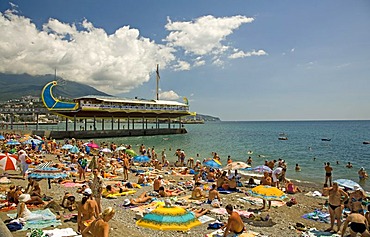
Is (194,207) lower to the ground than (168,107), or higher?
lower

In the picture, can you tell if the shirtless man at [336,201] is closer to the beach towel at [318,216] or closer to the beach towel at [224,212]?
the beach towel at [318,216]

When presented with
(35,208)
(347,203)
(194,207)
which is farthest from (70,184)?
(347,203)

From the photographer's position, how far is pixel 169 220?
22.1ft

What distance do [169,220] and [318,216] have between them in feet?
17.1

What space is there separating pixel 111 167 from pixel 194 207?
940 cm

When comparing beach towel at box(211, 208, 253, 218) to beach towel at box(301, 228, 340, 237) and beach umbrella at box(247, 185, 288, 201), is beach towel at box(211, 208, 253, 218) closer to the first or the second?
beach umbrella at box(247, 185, 288, 201)

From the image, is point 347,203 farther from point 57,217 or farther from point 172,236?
point 57,217

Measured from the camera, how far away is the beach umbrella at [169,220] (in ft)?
22.0

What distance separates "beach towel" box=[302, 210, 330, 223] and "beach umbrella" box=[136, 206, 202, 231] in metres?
4.28

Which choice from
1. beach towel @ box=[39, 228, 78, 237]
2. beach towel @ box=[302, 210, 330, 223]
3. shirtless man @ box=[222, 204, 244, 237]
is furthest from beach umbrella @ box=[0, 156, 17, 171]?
beach towel @ box=[302, 210, 330, 223]

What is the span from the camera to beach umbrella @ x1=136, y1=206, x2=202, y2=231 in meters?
6.70

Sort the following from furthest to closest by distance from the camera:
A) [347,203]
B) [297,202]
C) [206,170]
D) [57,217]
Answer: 1. [206,170]
2. [297,202]
3. [347,203]
4. [57,217]

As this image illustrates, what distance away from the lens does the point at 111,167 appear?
17.6 m

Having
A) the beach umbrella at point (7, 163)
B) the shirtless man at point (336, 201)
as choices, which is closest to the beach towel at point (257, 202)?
the shirtless man at point (336, 201)
